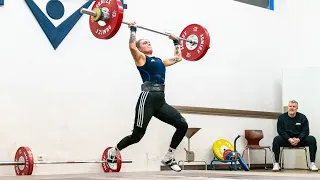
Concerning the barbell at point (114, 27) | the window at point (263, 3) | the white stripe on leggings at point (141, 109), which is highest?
the window at point (263, 3)

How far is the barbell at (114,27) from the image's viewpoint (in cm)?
520

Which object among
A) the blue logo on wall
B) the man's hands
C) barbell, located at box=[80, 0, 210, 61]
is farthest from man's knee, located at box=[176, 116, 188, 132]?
the man's hands

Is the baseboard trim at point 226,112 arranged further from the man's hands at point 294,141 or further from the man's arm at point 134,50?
the man's arm at point 134,50

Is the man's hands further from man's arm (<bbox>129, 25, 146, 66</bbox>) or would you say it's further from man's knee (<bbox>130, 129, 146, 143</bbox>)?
man's arm (<bbox>129, 25, 146, 66</bbox>)

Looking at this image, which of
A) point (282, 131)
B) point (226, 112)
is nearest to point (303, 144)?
point (282, 131)

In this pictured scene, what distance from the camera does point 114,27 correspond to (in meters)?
5.19

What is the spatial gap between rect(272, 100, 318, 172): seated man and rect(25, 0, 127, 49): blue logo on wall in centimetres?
372

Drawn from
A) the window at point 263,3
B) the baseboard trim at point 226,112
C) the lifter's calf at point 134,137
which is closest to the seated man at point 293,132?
the baseboard trim at point 226,112

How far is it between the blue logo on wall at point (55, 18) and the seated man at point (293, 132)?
3722 mm

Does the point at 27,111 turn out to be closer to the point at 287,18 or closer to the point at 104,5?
the point at 104,5

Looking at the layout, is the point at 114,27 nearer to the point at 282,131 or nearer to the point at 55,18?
the point at 55,18

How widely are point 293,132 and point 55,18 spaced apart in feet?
13.7

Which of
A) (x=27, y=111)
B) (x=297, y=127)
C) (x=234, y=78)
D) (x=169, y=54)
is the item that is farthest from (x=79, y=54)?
(x=297, y=127)

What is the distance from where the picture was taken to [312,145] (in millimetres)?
7875
